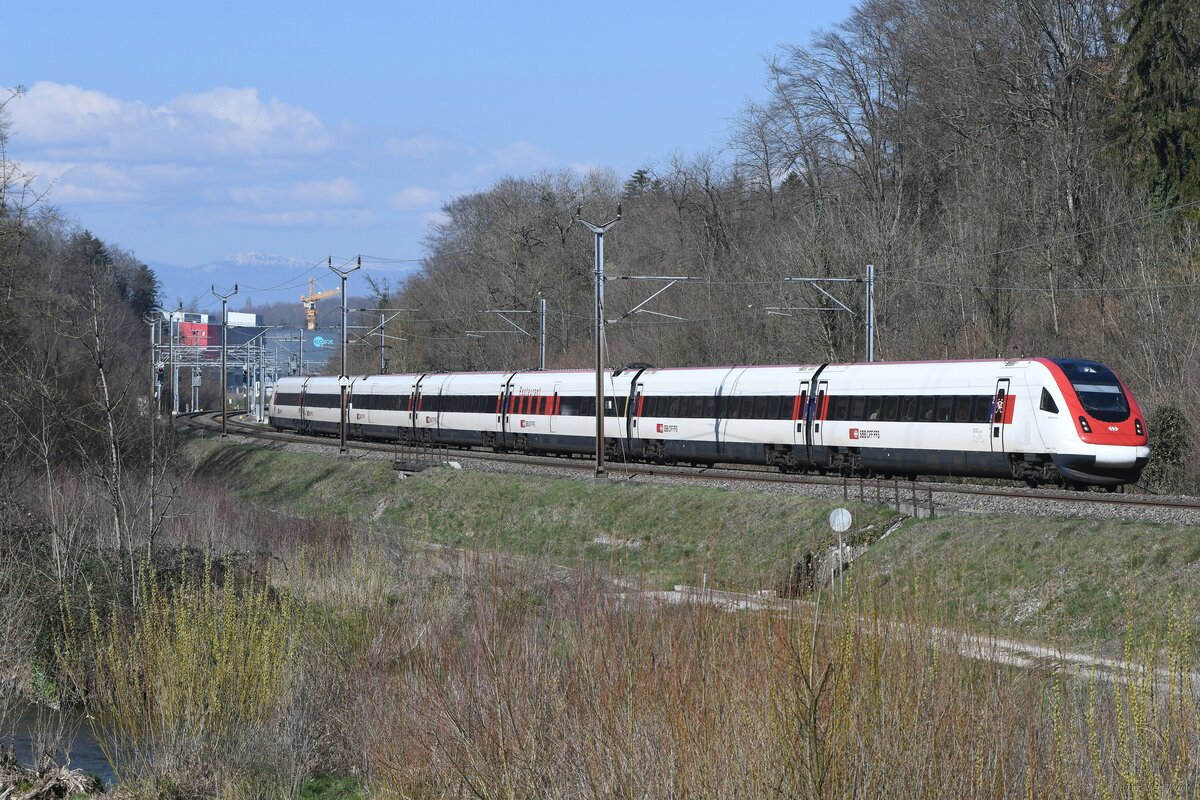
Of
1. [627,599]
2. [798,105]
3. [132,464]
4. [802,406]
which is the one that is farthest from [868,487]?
[798,105]

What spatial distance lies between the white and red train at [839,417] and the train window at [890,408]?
0.08ft

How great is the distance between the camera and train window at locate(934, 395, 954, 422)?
97.5 ft

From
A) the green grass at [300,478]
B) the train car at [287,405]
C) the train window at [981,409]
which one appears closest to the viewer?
the train window at [981,409]

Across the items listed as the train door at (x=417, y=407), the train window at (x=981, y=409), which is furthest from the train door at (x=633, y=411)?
the train door at (x=417, y=407)

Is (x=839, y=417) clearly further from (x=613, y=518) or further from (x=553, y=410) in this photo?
(x=553, y=410)

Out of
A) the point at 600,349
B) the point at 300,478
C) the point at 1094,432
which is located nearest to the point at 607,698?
the point at 1094,432

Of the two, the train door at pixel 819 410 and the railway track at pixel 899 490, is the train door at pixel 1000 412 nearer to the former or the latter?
the railway track at pixel 899 490

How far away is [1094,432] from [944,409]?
3.84m

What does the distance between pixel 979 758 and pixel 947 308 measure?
4446 centimetres

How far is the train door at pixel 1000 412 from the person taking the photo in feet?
92.8

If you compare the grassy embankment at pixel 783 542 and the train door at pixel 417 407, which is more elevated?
the train door at pixel 417 407

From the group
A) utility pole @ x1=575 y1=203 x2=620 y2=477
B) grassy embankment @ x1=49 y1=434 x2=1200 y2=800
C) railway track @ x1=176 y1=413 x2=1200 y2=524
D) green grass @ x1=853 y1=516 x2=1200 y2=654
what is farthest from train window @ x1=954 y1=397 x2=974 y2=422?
utility pole @ x1=575 y1=203 x2=620 y2=477

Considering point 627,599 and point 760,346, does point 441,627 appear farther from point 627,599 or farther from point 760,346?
point 760,346

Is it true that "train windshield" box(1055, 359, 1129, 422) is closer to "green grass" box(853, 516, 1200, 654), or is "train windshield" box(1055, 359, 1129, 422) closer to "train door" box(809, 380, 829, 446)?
"green grass" box(853, 516, 1200, 654)
